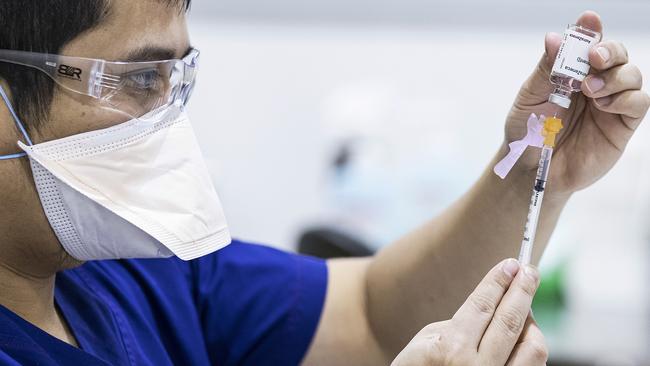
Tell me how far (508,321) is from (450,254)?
1.04 feet

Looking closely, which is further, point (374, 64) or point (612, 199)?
point (374, 64)

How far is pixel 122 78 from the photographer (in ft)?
3.61

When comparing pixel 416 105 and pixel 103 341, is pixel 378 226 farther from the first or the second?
pixel 103 341

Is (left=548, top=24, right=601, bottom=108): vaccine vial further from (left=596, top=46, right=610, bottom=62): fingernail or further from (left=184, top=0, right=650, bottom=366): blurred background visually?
(left=184, top=0, right=650, bottom=366): blurred background

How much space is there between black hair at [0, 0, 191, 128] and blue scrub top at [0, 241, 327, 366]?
0.89 feet

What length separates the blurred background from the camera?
2936mm

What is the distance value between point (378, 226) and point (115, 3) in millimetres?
1960

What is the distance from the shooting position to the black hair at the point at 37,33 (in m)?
1.02

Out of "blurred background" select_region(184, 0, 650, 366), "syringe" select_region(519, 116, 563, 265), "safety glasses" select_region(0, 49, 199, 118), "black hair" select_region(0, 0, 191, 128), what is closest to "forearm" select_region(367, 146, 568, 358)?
"syringe" select_region(519, 116, 563, 265)

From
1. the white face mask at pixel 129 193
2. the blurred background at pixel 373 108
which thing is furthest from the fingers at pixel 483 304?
the blurred background at pixel 373 108

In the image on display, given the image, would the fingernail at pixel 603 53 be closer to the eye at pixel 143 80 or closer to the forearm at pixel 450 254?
the forearm at pixel 450 254

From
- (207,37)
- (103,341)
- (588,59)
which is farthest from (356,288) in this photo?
(207,37)

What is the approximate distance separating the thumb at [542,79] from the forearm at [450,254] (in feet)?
0.33

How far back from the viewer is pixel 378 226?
115 inches
